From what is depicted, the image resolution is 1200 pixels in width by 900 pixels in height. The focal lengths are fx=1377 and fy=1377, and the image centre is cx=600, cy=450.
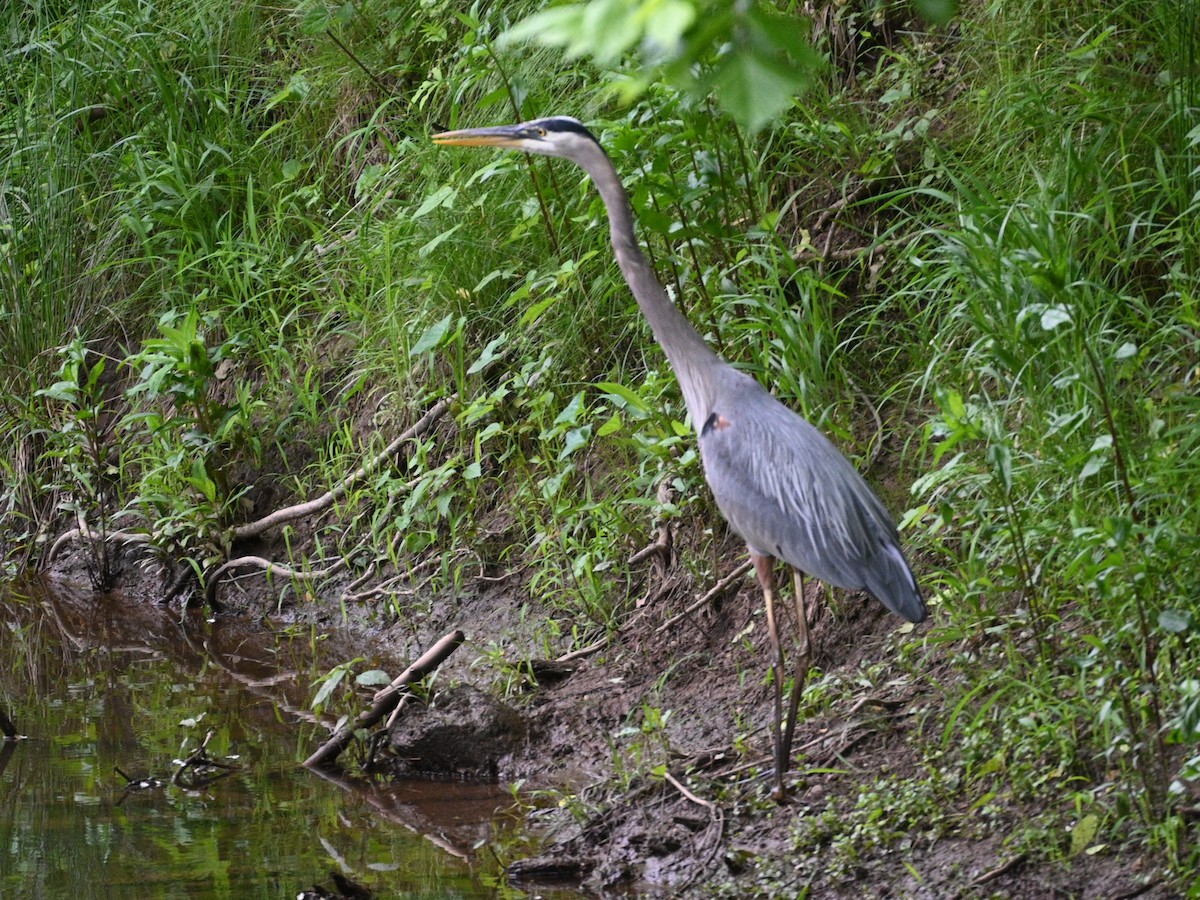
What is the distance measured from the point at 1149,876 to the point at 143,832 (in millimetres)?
2757

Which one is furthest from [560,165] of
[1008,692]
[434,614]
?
[1008,692]

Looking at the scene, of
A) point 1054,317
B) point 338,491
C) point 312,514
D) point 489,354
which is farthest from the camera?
point 312,514

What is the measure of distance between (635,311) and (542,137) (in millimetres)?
1218

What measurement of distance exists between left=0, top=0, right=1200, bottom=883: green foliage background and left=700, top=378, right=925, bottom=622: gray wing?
0.17 m

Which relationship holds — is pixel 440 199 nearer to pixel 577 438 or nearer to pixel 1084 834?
pixel 577 438

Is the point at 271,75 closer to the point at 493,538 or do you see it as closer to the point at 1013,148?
the point at 493,538

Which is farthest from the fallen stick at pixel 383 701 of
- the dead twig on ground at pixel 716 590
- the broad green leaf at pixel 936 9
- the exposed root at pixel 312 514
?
the broad green leaf at pixel 936 9

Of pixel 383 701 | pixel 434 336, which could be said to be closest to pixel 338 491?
pixel 434 336

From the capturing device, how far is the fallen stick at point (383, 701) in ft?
14.8

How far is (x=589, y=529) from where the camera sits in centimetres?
537

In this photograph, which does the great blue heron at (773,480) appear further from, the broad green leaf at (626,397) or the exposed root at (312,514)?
the exposed root at (312,514)

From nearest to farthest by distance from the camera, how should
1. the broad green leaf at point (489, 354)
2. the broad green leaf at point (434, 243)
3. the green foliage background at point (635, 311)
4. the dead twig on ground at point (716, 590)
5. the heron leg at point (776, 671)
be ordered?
the green foliage background at point (635, 311) < the heron leg at point (776, 671) < the dead twig on ground at point (716, 590) < the broad green leaf at point (489, 354) < the broad green leaf at point (434, 243)

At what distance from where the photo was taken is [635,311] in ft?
17.8

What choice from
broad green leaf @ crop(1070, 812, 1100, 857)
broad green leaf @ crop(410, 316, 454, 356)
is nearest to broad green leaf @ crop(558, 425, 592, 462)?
broad green leaf @ crop(410, 316, 454, 356)
